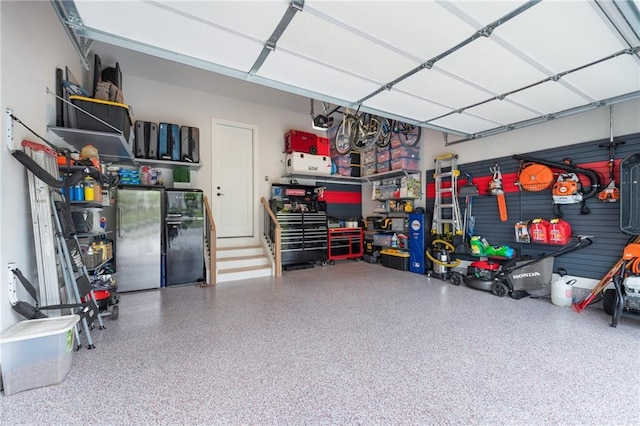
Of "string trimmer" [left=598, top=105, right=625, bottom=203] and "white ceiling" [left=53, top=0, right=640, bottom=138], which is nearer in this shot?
"white ceiling" [left=53, top=0, right=640, bottom=138]

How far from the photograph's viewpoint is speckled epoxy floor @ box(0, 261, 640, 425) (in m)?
1.45

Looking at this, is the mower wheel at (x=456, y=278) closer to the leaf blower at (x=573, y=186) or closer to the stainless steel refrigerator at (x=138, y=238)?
the leaf blower at (x=573, y=186)

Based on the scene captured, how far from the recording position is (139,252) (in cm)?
395

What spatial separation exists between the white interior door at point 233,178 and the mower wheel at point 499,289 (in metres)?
4.35

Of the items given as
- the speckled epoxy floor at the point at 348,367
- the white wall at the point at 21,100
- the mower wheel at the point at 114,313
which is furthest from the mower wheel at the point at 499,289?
the white wall at the point at 21,100

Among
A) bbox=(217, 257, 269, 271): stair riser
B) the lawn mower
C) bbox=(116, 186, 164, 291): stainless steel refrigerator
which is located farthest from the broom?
bbox=(116, 186, 164, 291): stainless steel refrigerator

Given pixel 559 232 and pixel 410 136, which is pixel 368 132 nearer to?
pixel 410 136

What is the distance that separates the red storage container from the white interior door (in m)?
0.73

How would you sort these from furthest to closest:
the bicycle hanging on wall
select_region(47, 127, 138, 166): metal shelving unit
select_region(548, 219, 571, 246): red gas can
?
the bicycle hanging on wall, select_region(548, 219, 571, 246): red gas can, select_region(47, 127, 138, 166): metal shelving unit

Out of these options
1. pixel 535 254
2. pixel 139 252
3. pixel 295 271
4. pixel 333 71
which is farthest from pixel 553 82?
pixel 139 252

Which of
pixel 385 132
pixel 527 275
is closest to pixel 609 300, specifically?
pixel 527 275

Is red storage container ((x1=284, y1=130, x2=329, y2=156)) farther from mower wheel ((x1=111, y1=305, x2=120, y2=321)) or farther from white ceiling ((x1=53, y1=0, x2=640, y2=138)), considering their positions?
mower wheel ((x1=111, y1=305, x2=120, y2=321))

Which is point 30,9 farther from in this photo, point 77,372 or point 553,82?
point 553,82

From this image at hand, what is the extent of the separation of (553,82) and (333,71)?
217cm
